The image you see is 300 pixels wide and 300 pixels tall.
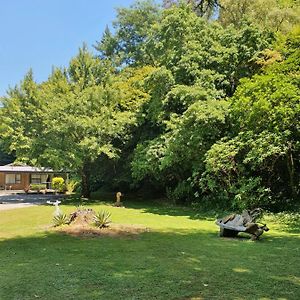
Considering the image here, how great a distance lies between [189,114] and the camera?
17.7 metres

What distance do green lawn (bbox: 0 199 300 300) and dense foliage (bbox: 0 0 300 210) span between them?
5.69 meters

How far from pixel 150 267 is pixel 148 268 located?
0.09 meters

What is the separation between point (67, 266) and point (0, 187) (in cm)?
3826

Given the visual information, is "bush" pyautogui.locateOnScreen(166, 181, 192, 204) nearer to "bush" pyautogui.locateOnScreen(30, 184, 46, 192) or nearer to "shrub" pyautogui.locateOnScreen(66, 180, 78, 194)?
"shrub" pyautogui.locateOnScreen(66, 180, 78, 194)

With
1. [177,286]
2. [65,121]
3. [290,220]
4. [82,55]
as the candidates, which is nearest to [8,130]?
[65,121]

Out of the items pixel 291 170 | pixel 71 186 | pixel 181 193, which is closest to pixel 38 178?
pixel 71 186

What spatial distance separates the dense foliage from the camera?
51.3ft

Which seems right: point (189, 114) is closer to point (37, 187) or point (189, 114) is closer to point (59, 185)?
point (59, 185)

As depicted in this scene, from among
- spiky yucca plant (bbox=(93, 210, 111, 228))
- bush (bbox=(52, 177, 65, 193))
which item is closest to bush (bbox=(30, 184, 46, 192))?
bush (bbox=(52, 177, 65, 193))

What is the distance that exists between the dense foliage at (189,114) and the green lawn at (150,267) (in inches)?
224

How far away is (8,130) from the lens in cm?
2536

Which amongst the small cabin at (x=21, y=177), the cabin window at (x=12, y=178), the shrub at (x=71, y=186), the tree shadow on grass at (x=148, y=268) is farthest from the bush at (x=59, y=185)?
the tree shadow on grass at (x=148, y=268)

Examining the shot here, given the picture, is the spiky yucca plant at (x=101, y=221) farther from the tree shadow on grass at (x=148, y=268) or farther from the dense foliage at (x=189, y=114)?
the dense foliage at (x=189, y=114)

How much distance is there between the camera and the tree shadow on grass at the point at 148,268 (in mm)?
5109
